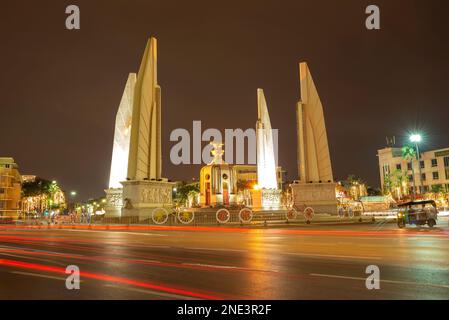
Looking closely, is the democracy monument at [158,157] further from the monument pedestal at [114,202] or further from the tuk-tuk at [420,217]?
the tuk-tuk at [420,217]

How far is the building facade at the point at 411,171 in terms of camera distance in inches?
3568

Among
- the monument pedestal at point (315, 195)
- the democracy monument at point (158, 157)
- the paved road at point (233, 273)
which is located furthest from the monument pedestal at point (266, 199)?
the paved road at point (233, 273)

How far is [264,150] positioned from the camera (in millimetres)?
50406

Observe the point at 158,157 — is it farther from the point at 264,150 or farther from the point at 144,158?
the point at 264,150

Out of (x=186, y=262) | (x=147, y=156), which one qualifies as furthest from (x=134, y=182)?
(x=186, y=262)

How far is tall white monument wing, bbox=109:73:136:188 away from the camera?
163 ft

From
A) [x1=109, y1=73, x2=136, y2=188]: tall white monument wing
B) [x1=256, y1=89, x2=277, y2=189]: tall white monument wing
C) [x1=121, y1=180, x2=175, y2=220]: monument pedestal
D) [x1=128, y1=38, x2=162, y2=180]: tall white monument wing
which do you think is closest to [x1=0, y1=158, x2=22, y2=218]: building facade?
[x1=109, y1=73, x2=136, y2=188]: tall white monument wing

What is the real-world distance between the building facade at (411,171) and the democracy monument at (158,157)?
4479cm

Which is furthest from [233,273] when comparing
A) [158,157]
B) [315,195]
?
[315,195]

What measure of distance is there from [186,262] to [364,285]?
500 centimetres

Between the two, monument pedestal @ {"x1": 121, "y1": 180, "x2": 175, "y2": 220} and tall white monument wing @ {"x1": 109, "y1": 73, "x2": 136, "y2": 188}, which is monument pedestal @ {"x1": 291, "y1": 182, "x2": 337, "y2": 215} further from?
tall white monument wing @ {"x1": 109, "y1": 73, "x2": 136, "y2": 188}

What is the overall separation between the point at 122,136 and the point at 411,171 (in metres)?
77.8
